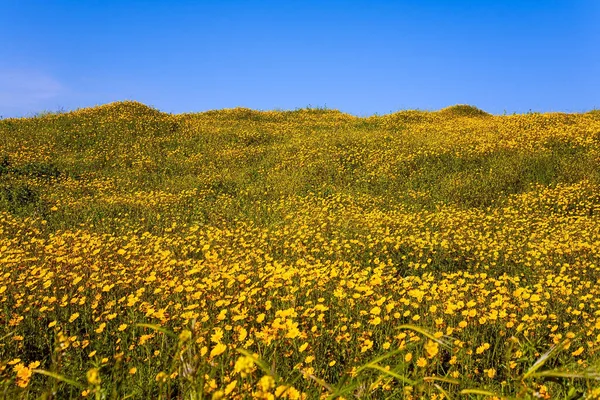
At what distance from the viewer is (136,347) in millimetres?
4988

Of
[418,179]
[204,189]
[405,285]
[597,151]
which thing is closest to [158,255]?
[405,285]

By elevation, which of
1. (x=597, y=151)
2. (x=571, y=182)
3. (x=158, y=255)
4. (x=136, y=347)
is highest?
(x=597, y=151)

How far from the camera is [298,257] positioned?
8.65m

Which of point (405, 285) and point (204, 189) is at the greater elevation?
point (204, 189)

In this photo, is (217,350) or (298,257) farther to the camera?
(298,257)

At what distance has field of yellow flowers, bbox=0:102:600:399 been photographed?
364 centimetres

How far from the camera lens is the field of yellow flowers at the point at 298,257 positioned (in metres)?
3.64

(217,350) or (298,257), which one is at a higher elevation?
(217,350)

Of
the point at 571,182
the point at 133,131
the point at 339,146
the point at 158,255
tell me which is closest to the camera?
the point at 158,255

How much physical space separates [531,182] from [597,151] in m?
4.02

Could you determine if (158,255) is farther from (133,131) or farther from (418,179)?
(133,131)

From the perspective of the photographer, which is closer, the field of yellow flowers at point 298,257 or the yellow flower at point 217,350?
the yellow flower at point 217,350

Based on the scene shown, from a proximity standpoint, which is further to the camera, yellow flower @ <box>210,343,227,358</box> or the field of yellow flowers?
the field of yellow flowers

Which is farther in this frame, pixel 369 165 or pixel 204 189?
pixel 369 165
